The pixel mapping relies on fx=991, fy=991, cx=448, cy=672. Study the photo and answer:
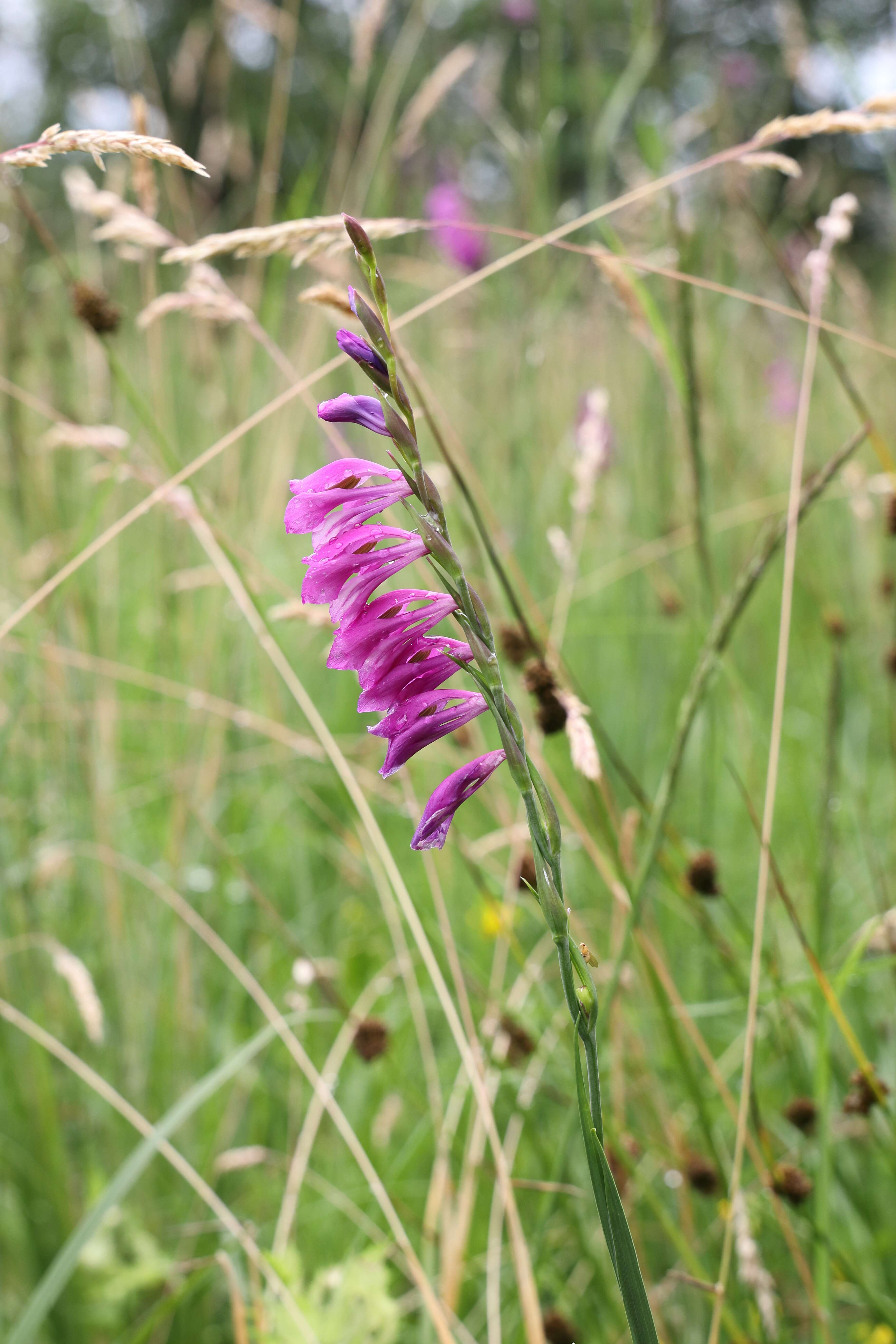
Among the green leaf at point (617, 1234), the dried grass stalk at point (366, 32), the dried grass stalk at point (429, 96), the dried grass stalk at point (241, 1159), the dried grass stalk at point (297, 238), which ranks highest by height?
the dried grass stalk at point (366, 32)

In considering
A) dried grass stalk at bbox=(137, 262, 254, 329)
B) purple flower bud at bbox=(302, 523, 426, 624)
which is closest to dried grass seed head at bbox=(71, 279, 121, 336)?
dried grass stalk at bbox=(137, 262, 254, 329)

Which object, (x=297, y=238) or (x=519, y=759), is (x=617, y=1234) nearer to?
(x=519, y=759)

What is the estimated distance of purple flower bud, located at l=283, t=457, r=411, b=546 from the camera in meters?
0.67

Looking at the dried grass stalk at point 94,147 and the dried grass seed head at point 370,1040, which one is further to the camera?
the dried grass seed head at point 370,1040

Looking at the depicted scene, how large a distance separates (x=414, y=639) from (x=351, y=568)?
7 cm

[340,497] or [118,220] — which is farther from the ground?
[118,220]

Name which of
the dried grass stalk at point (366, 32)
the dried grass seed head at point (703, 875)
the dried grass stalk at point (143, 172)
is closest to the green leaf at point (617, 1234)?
the dried grass seed head at point (703, 875)

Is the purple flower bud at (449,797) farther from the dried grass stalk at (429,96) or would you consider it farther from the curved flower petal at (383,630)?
the dried grass stalk at (429,96)

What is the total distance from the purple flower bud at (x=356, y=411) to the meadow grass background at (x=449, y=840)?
0.64 metres

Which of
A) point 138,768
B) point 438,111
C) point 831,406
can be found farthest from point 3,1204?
point 438,111

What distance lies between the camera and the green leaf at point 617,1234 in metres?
0.65

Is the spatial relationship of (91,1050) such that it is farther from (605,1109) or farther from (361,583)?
(361,583)

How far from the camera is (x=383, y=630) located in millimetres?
694

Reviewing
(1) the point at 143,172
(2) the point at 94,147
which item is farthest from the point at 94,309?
(2) the point at 94,147
